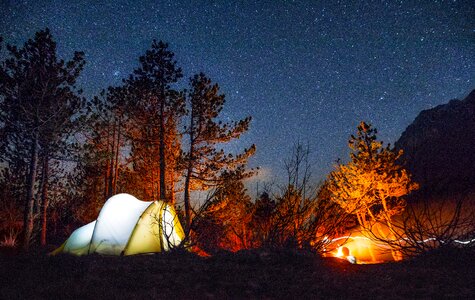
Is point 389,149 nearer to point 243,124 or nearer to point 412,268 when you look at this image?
point 243,124

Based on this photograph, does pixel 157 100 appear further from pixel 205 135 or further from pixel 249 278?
pixel 249 278

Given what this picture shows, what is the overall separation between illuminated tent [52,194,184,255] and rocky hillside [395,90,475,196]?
26.1 m

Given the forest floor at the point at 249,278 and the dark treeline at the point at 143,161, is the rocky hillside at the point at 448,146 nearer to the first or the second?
the dark treeline at the point at 143,161

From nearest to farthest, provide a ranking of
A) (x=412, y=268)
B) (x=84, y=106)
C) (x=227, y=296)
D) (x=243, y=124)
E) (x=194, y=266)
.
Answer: (x=227, y=296)
(x=412, y=268)
(x=194, y=266)
(x=84, y=106)
(x=243, y=124)

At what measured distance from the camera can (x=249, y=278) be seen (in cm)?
459

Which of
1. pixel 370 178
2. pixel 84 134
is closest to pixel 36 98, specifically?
pixel 84 134

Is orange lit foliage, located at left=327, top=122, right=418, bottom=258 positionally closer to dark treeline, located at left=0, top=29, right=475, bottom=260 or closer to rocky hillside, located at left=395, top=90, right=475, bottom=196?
dark treeline, located at left=0, top=29, right=475, bottom=260

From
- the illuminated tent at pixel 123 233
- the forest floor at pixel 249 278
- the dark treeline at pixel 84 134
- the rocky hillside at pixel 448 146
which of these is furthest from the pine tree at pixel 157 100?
the rocky hillside at pixel 448 146

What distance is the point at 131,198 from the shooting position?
10.9 metres

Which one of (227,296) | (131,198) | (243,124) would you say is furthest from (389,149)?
(227,296)

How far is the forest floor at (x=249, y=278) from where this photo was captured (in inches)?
149

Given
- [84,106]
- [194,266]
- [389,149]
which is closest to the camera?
[194,266]

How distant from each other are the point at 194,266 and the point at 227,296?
1751 mm

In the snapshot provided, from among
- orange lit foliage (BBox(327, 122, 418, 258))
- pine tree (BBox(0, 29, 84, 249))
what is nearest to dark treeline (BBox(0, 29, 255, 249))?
pine tree (BBox(0, 29, 84, 249))
